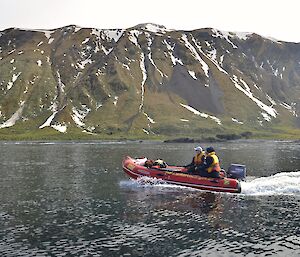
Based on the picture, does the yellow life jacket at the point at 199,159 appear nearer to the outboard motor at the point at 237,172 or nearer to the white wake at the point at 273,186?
the outboard motor at the point at 237,172

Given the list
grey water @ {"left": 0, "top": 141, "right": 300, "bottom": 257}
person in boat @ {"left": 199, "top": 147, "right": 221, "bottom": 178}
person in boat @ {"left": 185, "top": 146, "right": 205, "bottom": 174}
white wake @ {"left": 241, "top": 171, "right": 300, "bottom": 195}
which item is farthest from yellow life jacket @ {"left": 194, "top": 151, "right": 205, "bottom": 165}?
white wake @ {"left": 241, "top": 171, "right": 300, "bottom": 195}

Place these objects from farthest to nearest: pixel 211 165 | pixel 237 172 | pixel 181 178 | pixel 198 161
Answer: pixel 198 161, pixel 181 178, pixel 237 172, pixel 211 165

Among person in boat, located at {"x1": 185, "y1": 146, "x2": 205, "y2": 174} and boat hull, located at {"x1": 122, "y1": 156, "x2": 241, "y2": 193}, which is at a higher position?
person in boat, located at {"x1": 185, "y1": 146, "x2": 205, "y2": 174}

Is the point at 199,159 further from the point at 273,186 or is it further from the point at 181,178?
the point at 273,186

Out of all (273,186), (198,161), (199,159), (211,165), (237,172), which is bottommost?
(273,186)

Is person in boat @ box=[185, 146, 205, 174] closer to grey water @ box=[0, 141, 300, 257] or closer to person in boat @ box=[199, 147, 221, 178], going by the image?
person in boat @ box=[199, 147, 221, 178]

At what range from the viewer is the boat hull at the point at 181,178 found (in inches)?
1460

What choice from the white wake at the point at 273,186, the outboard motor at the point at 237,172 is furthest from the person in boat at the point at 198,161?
the white wake at the point at 273,186

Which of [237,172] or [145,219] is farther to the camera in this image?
[237,172]

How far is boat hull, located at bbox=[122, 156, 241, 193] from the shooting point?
37.1m

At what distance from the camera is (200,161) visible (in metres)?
39.4

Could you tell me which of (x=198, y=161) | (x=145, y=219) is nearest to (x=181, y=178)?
(x=198, y=161)

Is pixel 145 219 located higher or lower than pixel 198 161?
lower

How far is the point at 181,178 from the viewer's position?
3922 cm
